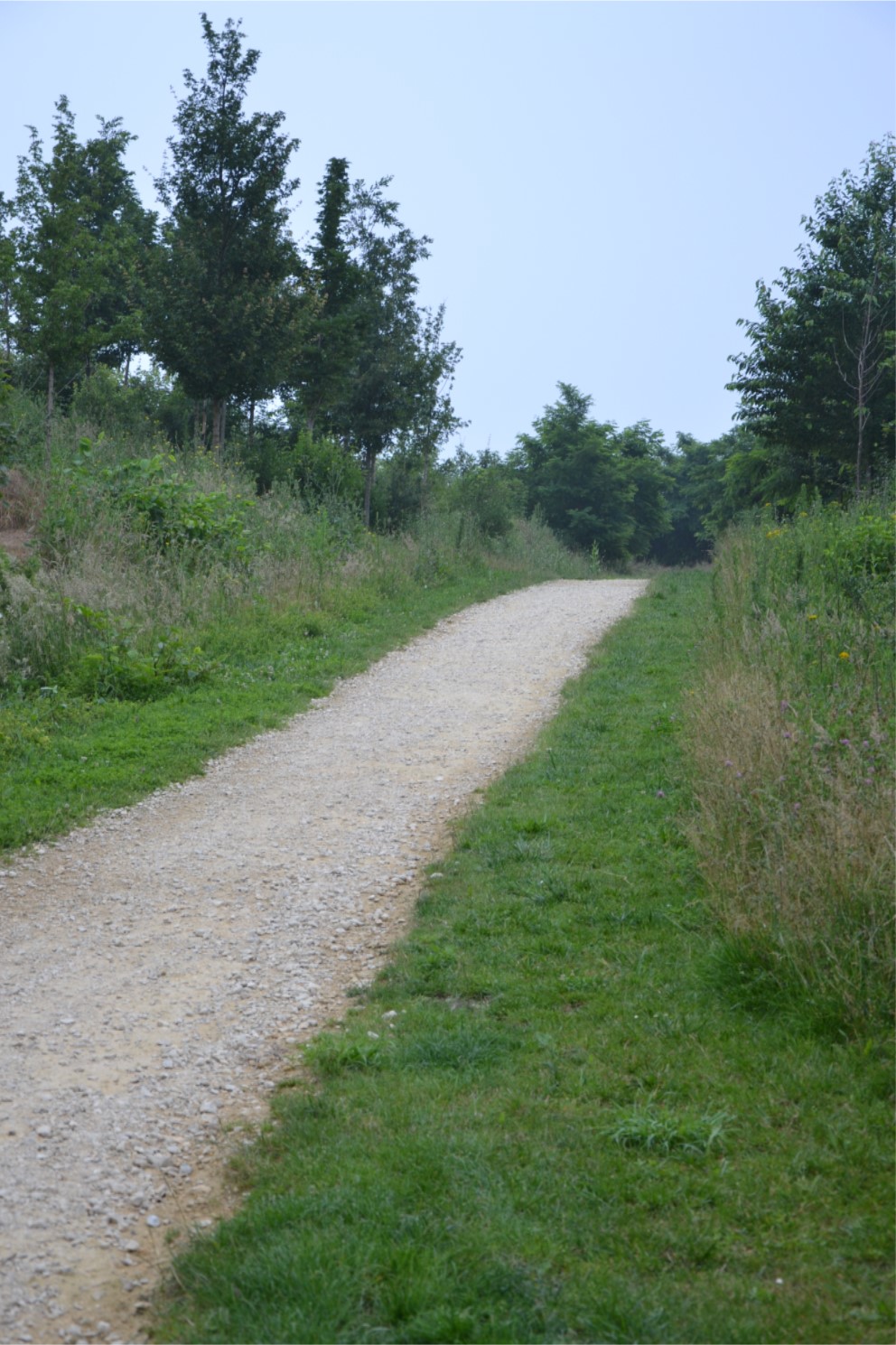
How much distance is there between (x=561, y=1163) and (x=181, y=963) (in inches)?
94.0

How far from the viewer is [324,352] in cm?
2102

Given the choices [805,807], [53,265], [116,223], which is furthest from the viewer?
[116,223]

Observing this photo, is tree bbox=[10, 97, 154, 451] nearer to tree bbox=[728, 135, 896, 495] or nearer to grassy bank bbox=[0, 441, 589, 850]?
grassy bank bbox=[0, 441, 589, 850]

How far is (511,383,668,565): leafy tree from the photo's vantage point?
4216cm

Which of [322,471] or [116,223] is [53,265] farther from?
[116,223]

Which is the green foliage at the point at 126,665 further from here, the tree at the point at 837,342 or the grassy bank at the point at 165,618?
the tree at the point at 837,342

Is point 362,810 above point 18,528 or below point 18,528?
below

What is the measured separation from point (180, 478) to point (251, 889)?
10423mm

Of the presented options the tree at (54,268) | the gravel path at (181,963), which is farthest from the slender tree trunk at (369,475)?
the gravel path at (181,963)

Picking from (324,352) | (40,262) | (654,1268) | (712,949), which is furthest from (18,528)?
(654,1268)

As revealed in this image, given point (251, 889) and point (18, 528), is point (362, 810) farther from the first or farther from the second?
point (18, 528)

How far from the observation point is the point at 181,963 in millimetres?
5191

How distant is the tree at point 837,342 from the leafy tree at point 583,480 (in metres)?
20.3

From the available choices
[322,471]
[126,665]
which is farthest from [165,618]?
[322,471]
